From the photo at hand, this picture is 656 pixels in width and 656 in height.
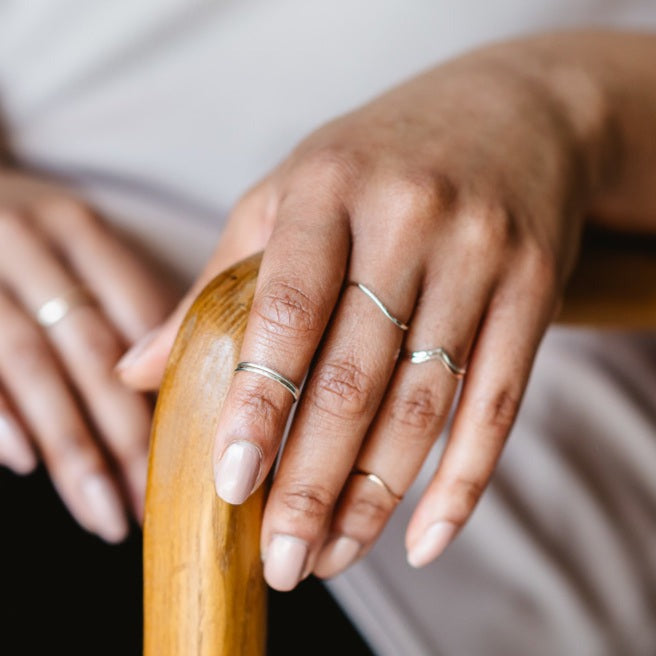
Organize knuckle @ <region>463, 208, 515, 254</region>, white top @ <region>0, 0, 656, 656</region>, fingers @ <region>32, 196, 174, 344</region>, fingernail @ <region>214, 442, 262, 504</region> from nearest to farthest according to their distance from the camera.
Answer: fingernail @ <region>214, 442, 262, 504</region>, knuckle @ <region>463, 208, 515, 254</region>, fingers @ <region>32, 196, 174, 344</region>, white top @ <region>0, 0, 656, 656</region>

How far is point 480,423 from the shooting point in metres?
0.45

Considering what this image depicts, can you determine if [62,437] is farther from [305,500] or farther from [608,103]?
[608,103]

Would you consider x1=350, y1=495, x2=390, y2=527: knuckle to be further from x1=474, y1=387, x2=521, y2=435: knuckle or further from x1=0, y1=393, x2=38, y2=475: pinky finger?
x1=0, y1=393, x2=38, y2=475: pinky finger

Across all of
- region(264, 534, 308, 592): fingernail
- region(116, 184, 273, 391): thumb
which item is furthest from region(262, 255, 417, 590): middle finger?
region(116, 184, 273, 391): thumb

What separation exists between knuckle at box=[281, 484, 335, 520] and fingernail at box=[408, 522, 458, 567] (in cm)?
9

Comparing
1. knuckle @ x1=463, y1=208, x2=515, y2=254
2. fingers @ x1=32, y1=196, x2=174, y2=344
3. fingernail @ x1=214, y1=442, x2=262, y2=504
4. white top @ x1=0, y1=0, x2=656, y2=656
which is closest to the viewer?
fingernail @ x1=214, y1=442, x2=262, y2=504

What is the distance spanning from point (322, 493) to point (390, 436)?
0.17ft

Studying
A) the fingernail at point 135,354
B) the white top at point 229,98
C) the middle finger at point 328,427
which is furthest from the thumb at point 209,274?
the white top at point 229,98

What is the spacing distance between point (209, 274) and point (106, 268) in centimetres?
11

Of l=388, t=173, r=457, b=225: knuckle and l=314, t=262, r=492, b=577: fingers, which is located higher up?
l=388, t=173, r=457, b=225: knuckle

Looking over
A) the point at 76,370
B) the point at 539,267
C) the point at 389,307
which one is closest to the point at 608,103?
the point at 539,267

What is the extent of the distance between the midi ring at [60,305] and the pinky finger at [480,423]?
249mm

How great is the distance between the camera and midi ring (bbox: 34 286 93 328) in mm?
534

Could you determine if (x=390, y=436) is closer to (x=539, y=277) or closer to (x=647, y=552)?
(x=539, y=277)
